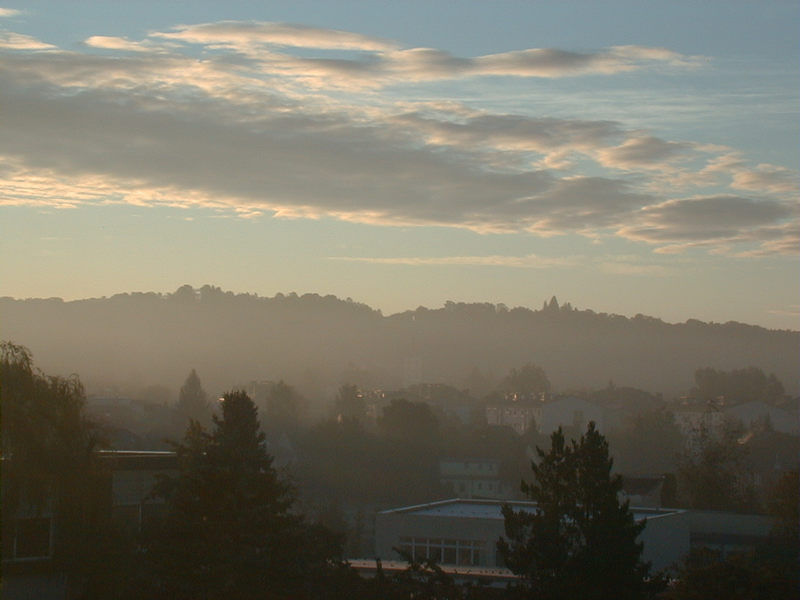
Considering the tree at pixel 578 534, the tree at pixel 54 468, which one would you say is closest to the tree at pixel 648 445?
the tree at pixel 578 534

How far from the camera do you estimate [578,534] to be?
72.8 ft

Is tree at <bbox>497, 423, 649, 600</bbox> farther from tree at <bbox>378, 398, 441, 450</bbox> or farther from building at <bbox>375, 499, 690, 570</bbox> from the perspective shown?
tree at <bbox>378, 398, 441, 450</bbox>

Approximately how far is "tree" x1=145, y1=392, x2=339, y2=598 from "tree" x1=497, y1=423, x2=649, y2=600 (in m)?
3.97

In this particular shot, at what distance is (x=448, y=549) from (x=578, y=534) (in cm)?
1735

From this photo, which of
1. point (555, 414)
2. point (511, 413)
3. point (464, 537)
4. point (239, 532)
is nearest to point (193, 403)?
point (555, 414)

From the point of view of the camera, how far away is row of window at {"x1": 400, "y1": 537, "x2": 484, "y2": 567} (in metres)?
38.4

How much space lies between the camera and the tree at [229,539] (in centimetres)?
2011

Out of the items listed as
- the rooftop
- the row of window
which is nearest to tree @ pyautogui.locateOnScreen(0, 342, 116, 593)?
the row of window

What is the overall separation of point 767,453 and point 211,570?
77.8 metres

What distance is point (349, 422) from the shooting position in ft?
269

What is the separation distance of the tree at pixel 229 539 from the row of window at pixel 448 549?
1688cm

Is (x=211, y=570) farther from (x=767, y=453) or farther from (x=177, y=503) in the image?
(x=767, y=453)

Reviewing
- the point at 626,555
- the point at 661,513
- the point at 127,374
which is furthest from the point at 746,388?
the point at 626,555

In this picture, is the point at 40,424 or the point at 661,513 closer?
the point at 40,424
